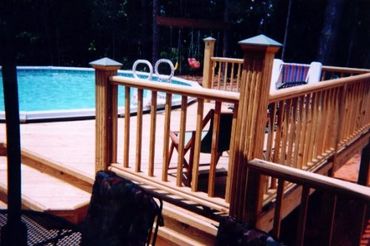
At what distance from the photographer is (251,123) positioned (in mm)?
2430

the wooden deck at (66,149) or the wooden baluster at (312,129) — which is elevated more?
the wooden baluster at (312,129)

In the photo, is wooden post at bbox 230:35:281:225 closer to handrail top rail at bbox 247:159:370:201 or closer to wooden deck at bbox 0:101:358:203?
handrail top rail at bbox 247:159:370:201

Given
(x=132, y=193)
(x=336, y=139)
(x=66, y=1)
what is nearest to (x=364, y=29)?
(x=66, y=1)

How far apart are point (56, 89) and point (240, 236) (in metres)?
12.0

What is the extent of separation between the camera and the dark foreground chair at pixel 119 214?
177 cm

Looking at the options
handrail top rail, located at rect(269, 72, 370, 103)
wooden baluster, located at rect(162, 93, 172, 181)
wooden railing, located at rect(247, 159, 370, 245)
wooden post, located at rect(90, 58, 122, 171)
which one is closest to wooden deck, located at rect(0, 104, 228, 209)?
wooden post, located at rect(90, 58, 122, 171)

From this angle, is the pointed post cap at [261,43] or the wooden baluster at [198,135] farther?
the wooden baluster at [198,135]

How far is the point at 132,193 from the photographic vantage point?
6.14ft

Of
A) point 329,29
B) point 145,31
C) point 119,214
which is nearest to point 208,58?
point 119,214

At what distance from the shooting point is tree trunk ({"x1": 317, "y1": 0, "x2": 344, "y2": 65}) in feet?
48.5

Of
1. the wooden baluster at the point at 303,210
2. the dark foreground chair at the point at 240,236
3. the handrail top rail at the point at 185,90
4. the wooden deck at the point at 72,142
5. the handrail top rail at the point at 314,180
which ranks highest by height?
the handrail top rail at the point at 185,90

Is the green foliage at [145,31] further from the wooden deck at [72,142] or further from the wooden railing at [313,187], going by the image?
the wooden railing at [313,187]

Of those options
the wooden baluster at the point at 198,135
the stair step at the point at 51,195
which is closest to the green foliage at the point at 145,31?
the stair step at the point at 51,195

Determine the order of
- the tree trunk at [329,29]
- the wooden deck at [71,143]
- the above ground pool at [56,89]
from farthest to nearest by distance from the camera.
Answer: the tree trunk at [329,29]
the above ground pool at [56,89]
the wooden deck at [71,143]
